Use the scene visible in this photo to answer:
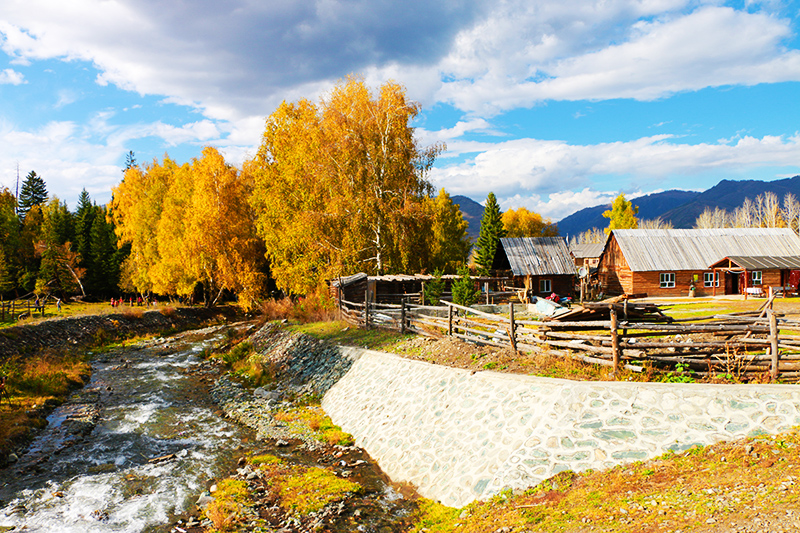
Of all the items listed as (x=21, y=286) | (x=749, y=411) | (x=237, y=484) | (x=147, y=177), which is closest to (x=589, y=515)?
(x=749, y=411)

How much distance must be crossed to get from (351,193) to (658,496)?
25427 millimetres

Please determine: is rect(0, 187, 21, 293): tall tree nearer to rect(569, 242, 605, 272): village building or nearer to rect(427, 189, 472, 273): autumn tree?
rect(427, 189, 472, 273): autumn tree

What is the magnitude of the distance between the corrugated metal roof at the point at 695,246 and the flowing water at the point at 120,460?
3628 centimetres

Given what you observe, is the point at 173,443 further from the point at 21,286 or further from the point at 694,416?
the point at 21,286

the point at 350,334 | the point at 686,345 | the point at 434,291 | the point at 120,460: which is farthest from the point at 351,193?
the point at 686,345

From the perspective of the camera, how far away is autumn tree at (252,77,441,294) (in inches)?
1149

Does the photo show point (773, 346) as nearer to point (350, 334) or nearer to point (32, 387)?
point (350, 334)

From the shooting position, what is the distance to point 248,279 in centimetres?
3584

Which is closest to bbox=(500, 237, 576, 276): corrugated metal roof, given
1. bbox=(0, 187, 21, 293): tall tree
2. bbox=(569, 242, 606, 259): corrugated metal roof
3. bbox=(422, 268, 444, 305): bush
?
bbox=(422, 268, 444, 305): bush

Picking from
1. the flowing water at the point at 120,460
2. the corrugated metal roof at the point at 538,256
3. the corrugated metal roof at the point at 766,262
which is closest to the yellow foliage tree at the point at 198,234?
the flowing water at the point at 120,460

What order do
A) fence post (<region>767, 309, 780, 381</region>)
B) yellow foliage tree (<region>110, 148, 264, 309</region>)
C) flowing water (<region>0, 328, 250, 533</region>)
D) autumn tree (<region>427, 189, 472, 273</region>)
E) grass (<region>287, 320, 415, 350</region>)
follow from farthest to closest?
autumn tree (<region>427, 189, 472, 273</region>), yellow foliage tree (<region>110, 148, 264, 309</region>), grass (<region>287, 320, 415, 350</region>), fence post (<region>767, 309, 780, 381</region>), flowing water (<region>0, 328, 250, 533</region>)

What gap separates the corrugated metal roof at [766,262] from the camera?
1369 inches

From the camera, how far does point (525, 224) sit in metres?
86.8

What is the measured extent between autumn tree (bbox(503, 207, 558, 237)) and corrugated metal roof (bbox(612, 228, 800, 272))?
41333mm
